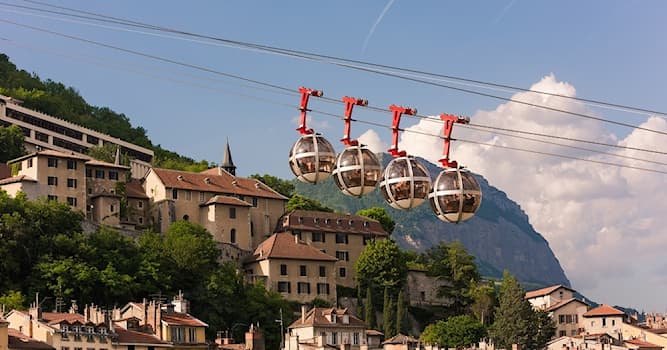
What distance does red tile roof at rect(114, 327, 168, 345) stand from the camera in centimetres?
7912

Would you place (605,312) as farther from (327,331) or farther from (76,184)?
(76,184)

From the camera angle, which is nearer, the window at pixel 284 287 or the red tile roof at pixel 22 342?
the red tile roof at pixel 22 342

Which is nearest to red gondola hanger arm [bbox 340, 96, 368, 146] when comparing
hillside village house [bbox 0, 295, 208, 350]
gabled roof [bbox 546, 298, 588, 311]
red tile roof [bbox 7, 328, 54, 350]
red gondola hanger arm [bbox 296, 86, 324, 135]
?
red gondola hanger arm [bbox 296, 86, 324, 135]

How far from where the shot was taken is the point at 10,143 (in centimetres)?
12306

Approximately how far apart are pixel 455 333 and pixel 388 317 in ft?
19.8

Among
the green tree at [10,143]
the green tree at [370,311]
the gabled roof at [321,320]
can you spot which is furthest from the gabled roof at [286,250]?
the green tree at [10,143]

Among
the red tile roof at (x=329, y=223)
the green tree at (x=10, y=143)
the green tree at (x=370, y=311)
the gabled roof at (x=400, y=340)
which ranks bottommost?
the gabled roof at (x=400, y=340)

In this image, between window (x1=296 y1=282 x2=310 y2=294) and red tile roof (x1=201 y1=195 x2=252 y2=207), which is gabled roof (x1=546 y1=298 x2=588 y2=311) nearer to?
window (x1=296 y1=282 x2=310 y2=294)

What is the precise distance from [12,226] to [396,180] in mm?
74284

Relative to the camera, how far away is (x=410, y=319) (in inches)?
4530

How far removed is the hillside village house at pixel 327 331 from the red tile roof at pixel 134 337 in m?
13.6

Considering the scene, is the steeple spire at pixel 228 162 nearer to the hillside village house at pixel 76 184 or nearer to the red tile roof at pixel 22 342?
the hillside village house at pixel 76 184

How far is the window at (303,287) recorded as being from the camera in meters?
111

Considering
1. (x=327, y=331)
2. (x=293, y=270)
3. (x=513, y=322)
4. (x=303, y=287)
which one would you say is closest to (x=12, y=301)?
(x=327, y=331)
